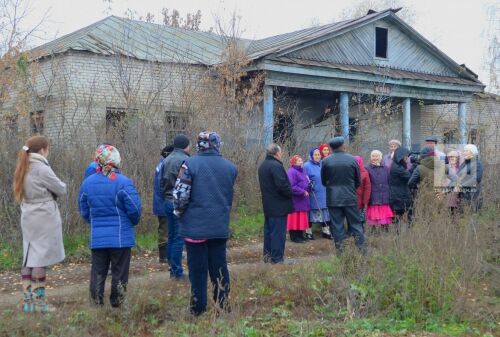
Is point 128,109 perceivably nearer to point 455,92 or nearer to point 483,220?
point 483,220

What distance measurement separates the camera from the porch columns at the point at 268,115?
13173 millimetres

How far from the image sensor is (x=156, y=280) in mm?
6559

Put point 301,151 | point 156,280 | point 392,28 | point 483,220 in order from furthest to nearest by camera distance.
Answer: point 392,28
point 301,151
point 483,220
point 156,280

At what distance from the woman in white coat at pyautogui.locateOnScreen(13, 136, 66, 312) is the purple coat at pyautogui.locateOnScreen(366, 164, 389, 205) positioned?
17.5ft

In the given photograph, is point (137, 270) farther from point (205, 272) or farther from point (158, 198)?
point (205, 272)

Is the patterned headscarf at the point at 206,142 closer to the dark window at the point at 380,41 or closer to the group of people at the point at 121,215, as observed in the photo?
the group of people at the point at 121,215

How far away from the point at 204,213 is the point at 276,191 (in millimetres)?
2654

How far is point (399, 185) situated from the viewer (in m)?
9.40

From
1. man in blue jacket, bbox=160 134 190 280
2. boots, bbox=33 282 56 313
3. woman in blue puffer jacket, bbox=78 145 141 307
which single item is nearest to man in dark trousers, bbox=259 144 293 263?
man in blue jacket, bbox=160 134 190 280

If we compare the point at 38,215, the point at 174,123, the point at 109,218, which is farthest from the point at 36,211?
the point at 174,123

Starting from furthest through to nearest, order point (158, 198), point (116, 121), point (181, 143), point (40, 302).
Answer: point (116, 121), point (158, 198), point (181, 143), point (40, 302)

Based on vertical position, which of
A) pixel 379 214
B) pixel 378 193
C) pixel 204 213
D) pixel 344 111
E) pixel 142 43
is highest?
pixel 142 43

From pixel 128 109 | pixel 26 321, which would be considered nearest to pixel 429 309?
pixel 26 321

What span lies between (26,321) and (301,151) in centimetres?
913
